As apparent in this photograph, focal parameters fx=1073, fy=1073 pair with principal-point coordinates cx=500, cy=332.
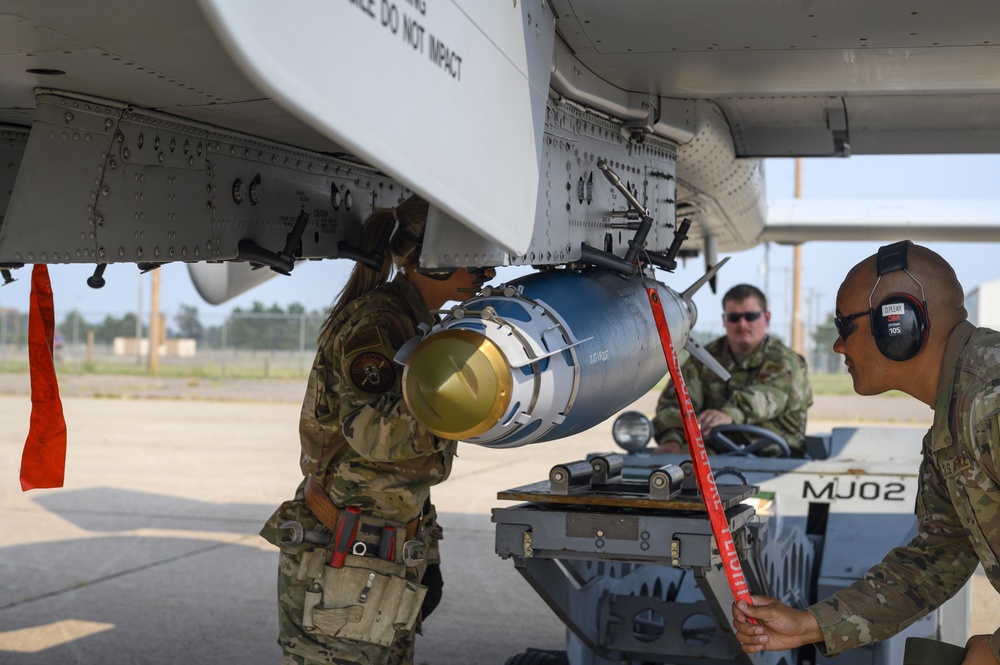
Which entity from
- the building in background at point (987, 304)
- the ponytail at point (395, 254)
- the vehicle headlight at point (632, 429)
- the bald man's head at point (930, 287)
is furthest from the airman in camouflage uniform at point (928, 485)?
the building in background at point (987, 304)

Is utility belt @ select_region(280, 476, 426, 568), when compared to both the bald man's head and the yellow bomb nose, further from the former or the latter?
the bald man's head

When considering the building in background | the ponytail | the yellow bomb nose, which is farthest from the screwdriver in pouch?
the building in background

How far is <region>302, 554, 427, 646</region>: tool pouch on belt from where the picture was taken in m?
3.12

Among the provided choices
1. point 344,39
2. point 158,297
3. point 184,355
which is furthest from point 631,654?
Result: point 184,355

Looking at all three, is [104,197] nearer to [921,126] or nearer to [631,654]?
[631,654]

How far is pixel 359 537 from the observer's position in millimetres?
3219

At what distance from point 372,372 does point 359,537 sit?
1.74 feet

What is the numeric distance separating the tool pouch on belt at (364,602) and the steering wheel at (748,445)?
7.35 ft

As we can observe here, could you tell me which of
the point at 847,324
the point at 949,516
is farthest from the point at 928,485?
the point at 847,324

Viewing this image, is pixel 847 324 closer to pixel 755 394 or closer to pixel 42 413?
pixel 42 413

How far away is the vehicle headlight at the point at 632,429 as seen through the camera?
15.5 feet

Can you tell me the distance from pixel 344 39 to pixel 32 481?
2336 millimetres

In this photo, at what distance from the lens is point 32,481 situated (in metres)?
3.39

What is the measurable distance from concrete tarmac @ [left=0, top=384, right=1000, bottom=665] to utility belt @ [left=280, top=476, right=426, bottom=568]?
194cm
